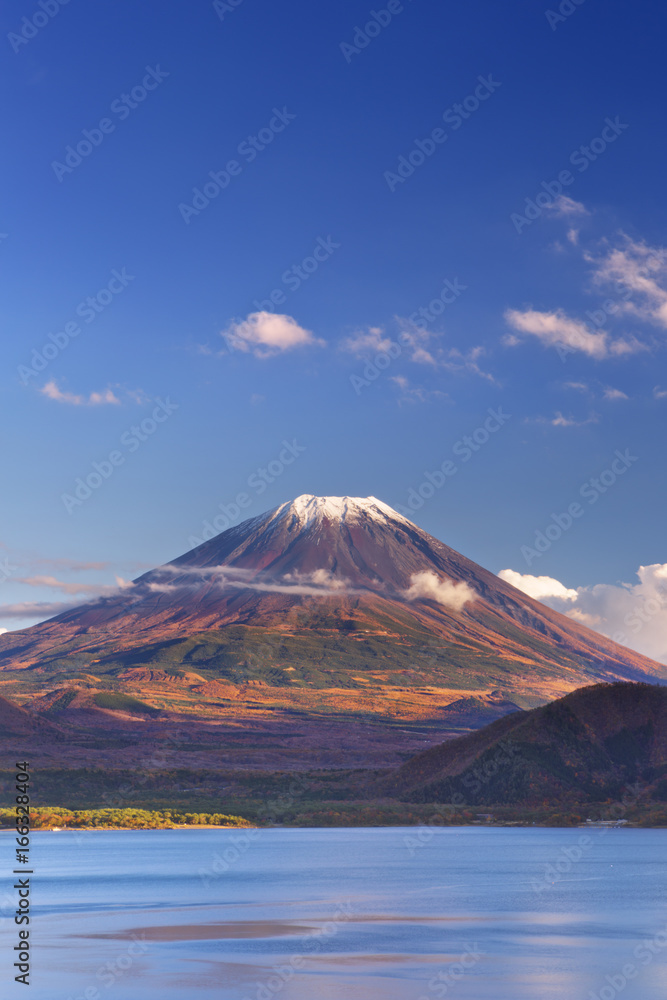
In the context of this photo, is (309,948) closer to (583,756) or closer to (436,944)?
(436,944)

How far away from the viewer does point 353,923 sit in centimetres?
4050

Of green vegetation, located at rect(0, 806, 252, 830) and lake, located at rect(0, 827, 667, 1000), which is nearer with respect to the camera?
lake, located at rect(0, 827, 667, 1000)

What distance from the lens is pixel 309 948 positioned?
1384 inches

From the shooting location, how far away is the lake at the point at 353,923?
97.6 ft

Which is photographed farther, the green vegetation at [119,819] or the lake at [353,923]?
the green vegetation at [119,819]

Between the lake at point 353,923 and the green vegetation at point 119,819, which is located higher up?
the lake at point 353,923

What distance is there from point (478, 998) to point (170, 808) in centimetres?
9085

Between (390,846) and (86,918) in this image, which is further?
(390,846)

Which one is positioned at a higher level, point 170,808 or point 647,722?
point 647,722

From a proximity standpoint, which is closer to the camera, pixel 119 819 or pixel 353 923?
pixel 353 923

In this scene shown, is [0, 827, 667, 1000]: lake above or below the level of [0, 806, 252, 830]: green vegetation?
above

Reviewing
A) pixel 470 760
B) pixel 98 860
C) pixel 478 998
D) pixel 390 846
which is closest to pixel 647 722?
pixel 470 760

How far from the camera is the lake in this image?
97.6ft

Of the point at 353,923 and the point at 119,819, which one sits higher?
the point at 353,923
